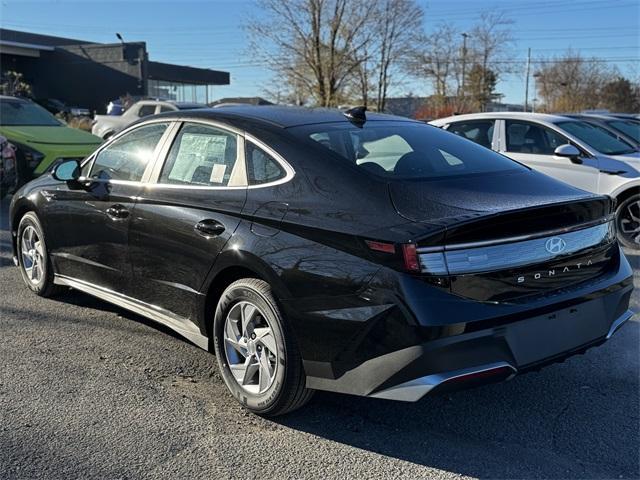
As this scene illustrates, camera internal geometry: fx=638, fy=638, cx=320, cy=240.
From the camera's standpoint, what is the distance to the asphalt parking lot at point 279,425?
2877 mm

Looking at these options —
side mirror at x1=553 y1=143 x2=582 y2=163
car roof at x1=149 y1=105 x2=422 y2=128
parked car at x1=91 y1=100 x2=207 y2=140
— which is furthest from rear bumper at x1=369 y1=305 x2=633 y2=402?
parked car at x1=91 y1=100 x2=207 y2=140

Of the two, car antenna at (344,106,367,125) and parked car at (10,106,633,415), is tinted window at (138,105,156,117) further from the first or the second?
car antenna at (344,106,367,125)

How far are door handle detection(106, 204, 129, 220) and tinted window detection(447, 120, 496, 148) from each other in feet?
17.2

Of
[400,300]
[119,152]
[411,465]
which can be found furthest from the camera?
[119,152]

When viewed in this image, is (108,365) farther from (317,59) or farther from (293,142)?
(317,59)

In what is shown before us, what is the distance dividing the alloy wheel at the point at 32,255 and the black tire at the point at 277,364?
2549mm

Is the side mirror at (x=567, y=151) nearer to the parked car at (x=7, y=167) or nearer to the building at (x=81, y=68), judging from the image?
the parked car at (x=7, y=167)

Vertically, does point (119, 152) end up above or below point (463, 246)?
above

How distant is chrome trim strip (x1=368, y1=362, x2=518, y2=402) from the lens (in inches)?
107

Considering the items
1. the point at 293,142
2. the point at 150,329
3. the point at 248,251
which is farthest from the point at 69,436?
the point at 293,142

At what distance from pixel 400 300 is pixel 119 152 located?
2720mm

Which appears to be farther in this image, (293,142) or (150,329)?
(150,329)

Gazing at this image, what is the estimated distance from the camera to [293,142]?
→ 3449 mm

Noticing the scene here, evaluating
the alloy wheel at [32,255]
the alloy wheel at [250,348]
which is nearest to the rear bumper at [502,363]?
the alloy wheel at [250,348]
